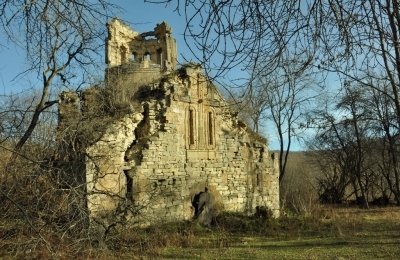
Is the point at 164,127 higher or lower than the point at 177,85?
lower

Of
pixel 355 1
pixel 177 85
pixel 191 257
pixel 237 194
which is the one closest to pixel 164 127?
pixel 177 85

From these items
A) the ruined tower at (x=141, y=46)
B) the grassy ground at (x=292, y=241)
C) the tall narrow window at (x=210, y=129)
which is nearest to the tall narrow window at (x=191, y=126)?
the tall narrow window at (x=210, y=129)

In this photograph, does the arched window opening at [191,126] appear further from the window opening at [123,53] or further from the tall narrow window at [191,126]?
the window opening at [123,53]

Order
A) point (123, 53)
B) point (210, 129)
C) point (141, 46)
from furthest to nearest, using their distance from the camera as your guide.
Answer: point (141, 46)
point (123, 53)
point (210, 129)

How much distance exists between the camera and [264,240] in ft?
37.2

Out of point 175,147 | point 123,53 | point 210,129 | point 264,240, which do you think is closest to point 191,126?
point 210,129

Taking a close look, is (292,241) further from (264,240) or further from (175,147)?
(175,147)

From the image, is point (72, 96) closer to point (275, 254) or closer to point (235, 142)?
point (235, 142)

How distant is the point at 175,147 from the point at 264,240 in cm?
399

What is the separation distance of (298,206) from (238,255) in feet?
26.6

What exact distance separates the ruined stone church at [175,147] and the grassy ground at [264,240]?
31.0 inches

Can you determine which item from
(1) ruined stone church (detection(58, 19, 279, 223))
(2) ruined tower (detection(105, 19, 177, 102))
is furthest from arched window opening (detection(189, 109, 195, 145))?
(2) ruined tower (detection(105, 19, 177, 102))

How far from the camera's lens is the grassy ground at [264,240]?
861 centimetres

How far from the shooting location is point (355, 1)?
3.26 m
